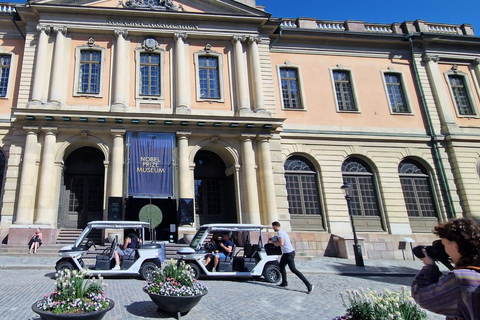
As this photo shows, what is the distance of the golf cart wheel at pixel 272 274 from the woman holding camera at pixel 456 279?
7639 mm

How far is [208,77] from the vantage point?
19.1m

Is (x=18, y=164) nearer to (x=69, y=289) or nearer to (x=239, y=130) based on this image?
(x=239, y=130)

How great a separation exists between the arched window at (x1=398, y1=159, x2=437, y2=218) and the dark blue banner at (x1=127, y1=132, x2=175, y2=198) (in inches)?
526

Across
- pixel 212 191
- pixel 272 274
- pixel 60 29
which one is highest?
A: pixel 60 29

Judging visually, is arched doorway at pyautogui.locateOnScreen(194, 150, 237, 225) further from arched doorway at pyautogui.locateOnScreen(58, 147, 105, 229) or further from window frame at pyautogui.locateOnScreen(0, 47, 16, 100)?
window frame at pyautogui.locateOnScreen(0, 47, 16, 100)

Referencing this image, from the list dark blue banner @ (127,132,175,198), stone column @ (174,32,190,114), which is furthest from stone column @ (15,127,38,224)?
stone column @ (174,32,190,114)

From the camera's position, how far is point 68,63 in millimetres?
17703

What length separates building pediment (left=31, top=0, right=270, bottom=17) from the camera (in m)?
18.6

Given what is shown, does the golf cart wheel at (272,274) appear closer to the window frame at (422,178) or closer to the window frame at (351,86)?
the window frame at (422,178)

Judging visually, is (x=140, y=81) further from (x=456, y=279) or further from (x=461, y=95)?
(x=461, y=95)

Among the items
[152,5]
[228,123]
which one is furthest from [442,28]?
[152,5]

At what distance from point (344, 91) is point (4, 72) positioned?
759 inches

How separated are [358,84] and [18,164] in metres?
19.2

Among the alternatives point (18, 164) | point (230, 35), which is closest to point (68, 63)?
point (18, 164)
